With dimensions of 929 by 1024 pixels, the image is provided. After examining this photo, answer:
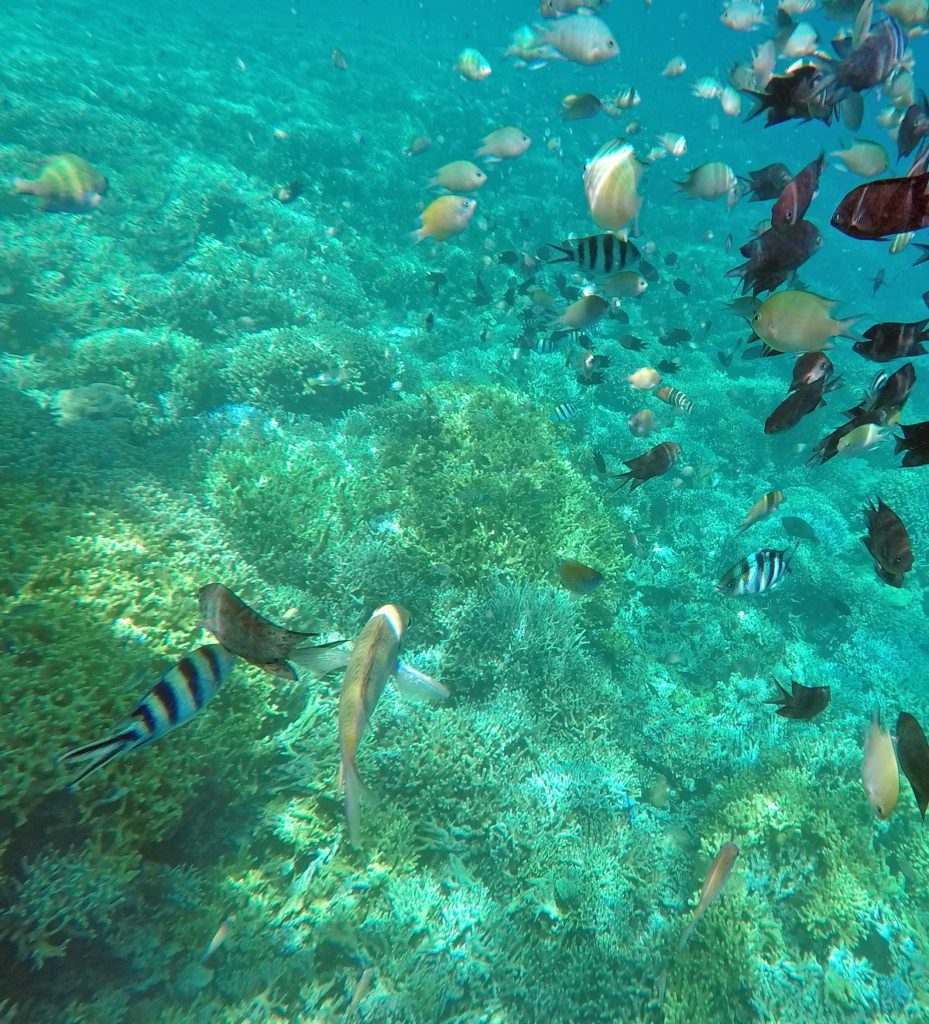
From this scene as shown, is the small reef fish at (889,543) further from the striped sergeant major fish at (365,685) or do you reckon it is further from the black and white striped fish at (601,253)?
the black and white striped fish at (601,253)

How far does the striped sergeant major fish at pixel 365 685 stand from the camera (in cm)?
169

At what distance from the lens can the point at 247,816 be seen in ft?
13.6

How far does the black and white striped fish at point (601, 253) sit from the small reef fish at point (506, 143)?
11.6 feet

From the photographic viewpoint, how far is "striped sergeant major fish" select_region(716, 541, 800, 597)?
361cm

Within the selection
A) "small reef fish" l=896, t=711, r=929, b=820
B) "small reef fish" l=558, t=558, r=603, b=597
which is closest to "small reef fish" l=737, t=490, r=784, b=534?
"small reef fish" l=558, t=558, r=603, b=597

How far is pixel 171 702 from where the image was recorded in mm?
1981

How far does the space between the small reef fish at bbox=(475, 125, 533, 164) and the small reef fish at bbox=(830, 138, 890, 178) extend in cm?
346

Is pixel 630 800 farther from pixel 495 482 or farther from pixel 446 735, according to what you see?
pixel 495 482

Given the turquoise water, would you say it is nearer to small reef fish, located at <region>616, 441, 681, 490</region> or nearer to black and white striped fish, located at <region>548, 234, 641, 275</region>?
small reef fish, located at <region>616, 441, 681, 490</region>

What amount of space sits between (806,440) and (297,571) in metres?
11.8

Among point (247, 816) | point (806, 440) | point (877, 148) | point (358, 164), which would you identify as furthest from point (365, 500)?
point (358, 164)

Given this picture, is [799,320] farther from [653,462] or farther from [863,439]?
[863,439]

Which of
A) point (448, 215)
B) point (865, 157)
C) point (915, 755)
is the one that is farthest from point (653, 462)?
point (865, 157)

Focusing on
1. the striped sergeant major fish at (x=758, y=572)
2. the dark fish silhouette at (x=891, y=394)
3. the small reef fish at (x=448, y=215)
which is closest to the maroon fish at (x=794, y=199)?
the dark fish silhouette at (x=891, y=394)
